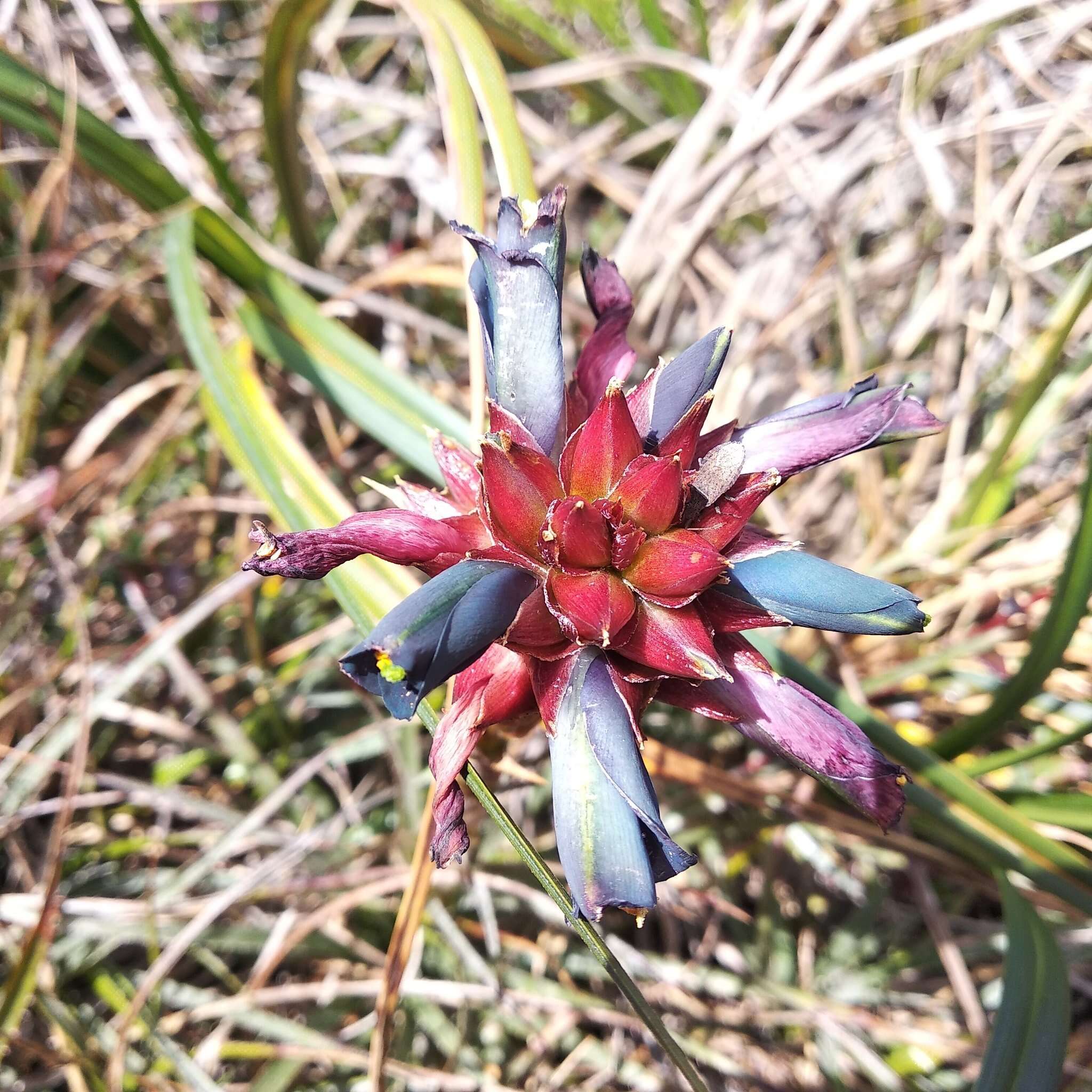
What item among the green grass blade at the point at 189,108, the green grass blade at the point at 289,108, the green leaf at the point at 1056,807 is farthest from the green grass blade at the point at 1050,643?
the green grass blade at the point at 189,108

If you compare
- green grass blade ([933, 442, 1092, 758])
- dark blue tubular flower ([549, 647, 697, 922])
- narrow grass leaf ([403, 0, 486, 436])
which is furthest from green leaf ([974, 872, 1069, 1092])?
narrow grass leaf ([403, 0, 486, 436])

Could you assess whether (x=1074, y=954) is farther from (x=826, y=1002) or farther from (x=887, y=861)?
(x=826, y=1002)

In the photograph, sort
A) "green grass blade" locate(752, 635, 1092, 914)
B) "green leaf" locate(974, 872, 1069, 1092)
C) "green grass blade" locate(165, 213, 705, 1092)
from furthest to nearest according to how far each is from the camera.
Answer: "green grass blade" locate(752, 635, 1092, 914)
"green grass blade" locate(165, 213, 705, 1092)
"green leaf" locate(974, 872, 1069, 1092)

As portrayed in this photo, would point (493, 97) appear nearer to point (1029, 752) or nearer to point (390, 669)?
point (390, 669)

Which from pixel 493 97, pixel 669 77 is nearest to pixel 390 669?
pixel 493 97

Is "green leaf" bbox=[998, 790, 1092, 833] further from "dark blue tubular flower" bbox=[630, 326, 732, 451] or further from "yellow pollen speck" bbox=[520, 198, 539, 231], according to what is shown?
"yellow pollen speck" bbox=[520, 198, 539, 231]


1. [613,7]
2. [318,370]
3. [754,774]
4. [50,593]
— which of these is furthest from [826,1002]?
[613,7]
